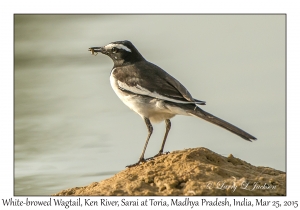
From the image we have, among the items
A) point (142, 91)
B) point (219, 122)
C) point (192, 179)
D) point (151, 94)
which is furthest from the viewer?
point (142, 91)

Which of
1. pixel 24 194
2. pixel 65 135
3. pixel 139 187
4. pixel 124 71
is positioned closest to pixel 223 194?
pixel 139 187

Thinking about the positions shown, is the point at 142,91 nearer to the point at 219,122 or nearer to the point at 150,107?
the point at 150,107

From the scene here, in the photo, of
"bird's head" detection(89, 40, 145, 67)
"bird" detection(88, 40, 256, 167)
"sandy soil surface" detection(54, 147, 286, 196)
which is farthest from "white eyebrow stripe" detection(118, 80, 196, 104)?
"sandy soil surface" detection(54, 147, 286, 196)

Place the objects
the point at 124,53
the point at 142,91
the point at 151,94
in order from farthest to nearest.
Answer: the point at 124,53, the point at 142,91, the point at 151,94

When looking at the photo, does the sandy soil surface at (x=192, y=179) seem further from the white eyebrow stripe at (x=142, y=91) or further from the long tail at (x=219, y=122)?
the white eyebrow stripe at (x=142, y=91)

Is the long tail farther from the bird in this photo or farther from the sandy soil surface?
the sandy soil surface

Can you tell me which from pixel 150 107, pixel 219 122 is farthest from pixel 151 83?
pixel 219 122

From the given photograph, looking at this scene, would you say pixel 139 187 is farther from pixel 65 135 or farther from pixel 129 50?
pixel 65 135

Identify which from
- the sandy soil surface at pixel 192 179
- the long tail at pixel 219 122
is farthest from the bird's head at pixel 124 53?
the sandy soil surface at pixel 192 179
